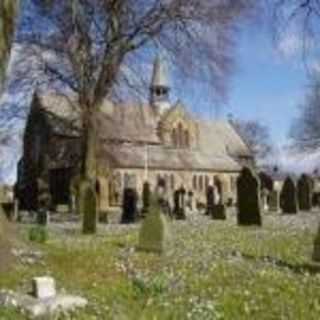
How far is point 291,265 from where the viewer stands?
46.2 ft

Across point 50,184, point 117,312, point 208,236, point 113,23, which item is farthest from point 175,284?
point 50,184

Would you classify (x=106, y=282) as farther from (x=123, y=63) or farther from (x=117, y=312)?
(x=123, y=63)

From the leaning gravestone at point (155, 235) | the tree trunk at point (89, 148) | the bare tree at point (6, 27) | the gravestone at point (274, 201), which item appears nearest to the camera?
the bare tree at point (6, 27)

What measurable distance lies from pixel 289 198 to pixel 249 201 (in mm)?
10725

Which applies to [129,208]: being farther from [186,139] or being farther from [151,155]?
[186,139]

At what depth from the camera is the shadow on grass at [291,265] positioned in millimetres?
13234

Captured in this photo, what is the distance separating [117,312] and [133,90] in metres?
30.5

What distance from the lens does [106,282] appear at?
38.7 feet

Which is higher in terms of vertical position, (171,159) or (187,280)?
(171,159)

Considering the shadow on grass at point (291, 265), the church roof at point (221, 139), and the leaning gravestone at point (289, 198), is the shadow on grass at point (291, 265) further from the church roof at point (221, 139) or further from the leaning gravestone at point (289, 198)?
the church roof at point (221, 139)

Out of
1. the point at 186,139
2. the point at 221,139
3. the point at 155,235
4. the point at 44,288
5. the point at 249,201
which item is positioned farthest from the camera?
the point at 221,139

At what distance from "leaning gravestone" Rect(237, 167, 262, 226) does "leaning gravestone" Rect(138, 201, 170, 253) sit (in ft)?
31.9

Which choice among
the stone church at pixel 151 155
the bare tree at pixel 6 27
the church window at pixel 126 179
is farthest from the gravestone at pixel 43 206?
the bare tree at pixel 6 27

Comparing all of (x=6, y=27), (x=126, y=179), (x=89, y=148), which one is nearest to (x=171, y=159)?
(x=126, y=179)
